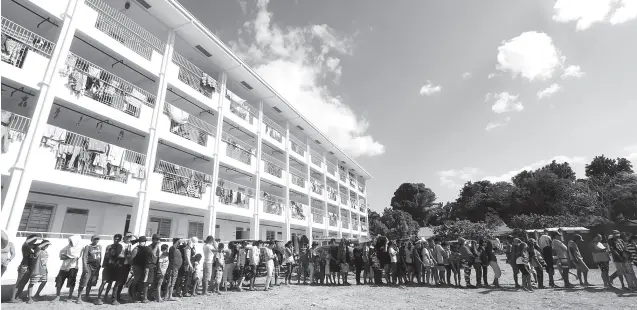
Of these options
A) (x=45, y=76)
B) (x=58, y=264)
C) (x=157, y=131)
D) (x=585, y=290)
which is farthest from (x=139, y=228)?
(x=585, y=290)

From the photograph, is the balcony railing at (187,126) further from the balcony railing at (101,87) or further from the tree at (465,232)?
the tree at (465,232)

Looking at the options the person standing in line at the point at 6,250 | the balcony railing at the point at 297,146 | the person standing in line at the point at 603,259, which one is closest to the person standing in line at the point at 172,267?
the person standing in line at the point at 6,250

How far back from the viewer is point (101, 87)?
12.6 meters

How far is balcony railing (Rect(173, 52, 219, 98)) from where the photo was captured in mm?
17328

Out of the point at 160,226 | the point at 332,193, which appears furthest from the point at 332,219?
the point at 160,226

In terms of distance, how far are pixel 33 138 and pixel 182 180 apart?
21.6 ft

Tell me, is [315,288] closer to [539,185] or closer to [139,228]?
[139,228]

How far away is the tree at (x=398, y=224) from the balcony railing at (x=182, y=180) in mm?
35931

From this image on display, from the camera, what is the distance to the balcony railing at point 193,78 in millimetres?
17328

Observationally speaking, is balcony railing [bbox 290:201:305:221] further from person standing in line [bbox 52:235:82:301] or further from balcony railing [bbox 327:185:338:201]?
person standing in line [bbox 52:235:82:301]

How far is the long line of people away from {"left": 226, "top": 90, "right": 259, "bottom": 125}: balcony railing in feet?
37.8

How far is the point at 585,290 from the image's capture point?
922 centimetres

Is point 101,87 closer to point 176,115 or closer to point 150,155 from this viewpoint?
point 150,155

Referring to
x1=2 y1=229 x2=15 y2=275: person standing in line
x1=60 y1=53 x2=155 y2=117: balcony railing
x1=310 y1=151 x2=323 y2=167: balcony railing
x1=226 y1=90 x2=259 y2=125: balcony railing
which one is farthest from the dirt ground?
x1=310 y1=151 x2=323 y2=167: balcony railing
